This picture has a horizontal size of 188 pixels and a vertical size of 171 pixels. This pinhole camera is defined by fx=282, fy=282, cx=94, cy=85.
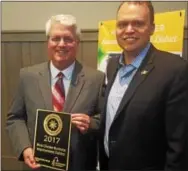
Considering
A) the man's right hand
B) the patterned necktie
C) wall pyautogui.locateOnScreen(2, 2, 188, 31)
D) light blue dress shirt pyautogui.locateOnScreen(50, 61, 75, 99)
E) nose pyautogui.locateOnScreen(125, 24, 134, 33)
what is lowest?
the man's right hand

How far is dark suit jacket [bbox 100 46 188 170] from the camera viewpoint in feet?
3.46

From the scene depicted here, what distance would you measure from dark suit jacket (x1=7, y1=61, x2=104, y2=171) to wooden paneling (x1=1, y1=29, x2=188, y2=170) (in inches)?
42.5

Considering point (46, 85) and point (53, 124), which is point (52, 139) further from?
point (46, 85)

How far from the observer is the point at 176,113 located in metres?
1.05

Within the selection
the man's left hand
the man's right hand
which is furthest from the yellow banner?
the man's right hand

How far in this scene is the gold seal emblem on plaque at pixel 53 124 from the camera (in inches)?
50.8

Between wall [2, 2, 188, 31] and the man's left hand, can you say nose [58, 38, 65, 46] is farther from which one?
wall [2, 2, 188, 31]

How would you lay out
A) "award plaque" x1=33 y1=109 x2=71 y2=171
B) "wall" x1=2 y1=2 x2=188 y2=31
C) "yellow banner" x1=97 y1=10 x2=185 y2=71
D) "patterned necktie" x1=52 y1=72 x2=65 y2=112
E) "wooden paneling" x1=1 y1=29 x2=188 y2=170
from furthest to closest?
"wooden paneling" x1=1 y1=29 x2=188 y2=170 → "wall" x1=2 y1=2 x2=188 y2=31 → "yellow banner" x1=97 y1=10 x2=185 y2=71 → "patterned necktie" x1=52 y1=72 x2=65 y2=112 → "award plaque" x1=33 y1=109 x2=71 y2=171

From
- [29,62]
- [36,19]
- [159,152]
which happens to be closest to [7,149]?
[29,62]

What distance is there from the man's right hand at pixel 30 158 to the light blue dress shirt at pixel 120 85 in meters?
0.37

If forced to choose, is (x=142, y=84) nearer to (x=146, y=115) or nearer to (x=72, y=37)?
(x=146, y=115)

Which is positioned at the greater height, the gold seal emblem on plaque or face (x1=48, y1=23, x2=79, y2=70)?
face (x1=48, y1=23, x2=79, y2=70)

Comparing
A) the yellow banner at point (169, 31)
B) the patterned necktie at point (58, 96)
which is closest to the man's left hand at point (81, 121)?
the patterned necktie at point (58, 96)

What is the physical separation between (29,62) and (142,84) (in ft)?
5.70
